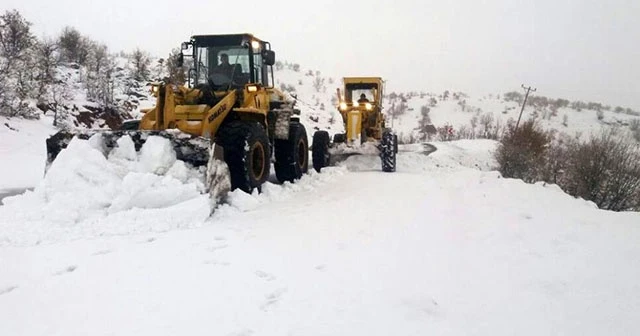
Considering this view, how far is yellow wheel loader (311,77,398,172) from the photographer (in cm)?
1159

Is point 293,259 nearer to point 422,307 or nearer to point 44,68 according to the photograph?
point 422,307

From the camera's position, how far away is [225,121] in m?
7.28

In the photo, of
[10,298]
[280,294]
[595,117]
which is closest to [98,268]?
[10,298]

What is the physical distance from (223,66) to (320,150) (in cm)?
405

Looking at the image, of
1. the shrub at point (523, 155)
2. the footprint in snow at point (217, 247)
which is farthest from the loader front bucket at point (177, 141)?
the shrub at point (523, 155)

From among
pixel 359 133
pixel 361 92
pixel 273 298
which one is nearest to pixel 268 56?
pixel 359 133

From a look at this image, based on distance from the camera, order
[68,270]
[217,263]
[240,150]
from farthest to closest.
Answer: [240,150], [217,263], [68,270]

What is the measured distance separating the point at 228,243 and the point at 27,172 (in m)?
8.14

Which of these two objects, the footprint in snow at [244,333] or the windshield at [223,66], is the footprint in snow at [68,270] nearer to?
the footprint in snow at [244,333]

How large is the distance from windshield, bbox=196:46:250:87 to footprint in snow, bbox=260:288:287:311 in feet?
17.9

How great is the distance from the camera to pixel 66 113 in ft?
55.1

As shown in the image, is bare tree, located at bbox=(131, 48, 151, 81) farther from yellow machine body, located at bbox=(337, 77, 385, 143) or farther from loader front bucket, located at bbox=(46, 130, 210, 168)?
loader front bucket, located at bbox=(46, 130, 210, 168)

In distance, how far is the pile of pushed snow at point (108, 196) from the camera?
4613mm

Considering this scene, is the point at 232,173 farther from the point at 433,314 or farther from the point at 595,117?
the point at 595,117
